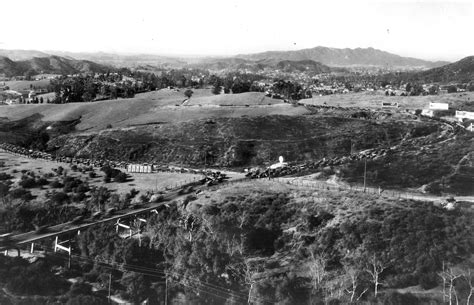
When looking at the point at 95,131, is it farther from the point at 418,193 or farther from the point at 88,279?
the point at 418,193

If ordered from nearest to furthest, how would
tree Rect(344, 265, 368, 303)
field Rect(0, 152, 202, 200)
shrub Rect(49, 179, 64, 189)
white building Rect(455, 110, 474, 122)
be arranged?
tree Rect(344, 265, 368, 303) < field Rect(0, 152, 202, 200) < shrub Rect(49, 179, 64, 189) < white building Rect(455, 110, 474, 122)

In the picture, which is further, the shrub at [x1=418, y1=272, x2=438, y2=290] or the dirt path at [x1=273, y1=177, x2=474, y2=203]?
the dirt path at [x1=273, y1=177, x2=474, y2=203]

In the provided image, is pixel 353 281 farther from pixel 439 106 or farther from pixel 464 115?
pixel 439 106

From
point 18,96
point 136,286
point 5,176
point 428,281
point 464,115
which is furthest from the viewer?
point 18,96

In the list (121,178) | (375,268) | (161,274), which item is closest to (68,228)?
(161,274)

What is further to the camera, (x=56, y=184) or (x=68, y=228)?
(x=56, y=184)

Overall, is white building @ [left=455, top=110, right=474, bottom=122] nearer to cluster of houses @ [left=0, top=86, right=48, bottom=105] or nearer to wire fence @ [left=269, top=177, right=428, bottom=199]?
wire fence @ [left=269, top=177, right=428, bottom=199]

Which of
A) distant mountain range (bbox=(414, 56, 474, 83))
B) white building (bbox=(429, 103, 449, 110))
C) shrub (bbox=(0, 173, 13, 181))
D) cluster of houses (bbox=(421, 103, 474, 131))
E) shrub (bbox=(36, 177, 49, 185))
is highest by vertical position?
distant mountain range (bbox=(414, 56, 474, 83))

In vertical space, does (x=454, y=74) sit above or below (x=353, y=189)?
above

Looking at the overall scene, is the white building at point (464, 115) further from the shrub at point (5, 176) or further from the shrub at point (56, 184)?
the shrub at point (5, 176)

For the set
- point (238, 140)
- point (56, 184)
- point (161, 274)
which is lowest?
point (161, 274)

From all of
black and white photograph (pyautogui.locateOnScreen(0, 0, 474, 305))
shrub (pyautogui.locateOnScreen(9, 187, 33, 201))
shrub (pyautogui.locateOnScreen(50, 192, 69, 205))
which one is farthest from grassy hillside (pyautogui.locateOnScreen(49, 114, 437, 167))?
shrub (pyautogui.locateOnScreen(9, 187, 33, 201))
